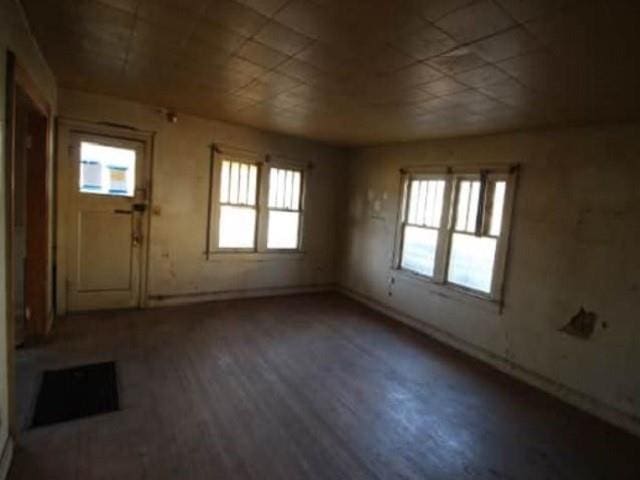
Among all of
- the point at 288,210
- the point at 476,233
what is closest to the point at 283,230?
the point at 288,210

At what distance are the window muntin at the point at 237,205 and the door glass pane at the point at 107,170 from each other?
113 cm

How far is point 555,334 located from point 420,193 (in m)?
2.30

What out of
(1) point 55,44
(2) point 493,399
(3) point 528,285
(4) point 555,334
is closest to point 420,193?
(3) point 528,285

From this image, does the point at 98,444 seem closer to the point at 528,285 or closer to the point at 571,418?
the point at 571,418

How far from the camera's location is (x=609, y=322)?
10.3 feet

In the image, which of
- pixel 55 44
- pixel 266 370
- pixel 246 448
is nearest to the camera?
pixel 246 448

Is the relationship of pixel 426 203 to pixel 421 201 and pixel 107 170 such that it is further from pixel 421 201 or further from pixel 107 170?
pixel 107 170

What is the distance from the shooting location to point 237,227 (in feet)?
17.7

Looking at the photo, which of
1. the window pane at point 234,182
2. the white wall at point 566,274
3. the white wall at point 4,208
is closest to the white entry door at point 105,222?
the window pane at point 234,182

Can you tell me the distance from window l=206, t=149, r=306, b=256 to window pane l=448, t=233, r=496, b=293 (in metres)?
2.50

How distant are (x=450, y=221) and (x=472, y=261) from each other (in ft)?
1.83

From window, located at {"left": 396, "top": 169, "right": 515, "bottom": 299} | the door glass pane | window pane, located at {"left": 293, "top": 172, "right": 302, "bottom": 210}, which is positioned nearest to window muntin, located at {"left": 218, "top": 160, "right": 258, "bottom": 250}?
window pane, located at {"left": 293, "top": 172, "right": 302, "bottom": 210}

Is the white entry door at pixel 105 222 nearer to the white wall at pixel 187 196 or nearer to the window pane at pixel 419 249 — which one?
the white wall at pixel 187 196

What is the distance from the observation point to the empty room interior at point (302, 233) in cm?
210
